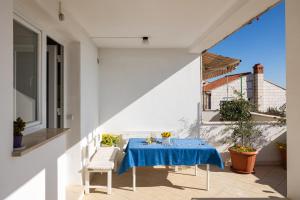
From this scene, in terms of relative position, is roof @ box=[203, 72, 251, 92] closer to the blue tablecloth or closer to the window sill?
the blue tablecloth

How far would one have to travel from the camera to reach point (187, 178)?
4492 mm

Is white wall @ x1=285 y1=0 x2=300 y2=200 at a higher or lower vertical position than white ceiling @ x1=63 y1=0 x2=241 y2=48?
lower

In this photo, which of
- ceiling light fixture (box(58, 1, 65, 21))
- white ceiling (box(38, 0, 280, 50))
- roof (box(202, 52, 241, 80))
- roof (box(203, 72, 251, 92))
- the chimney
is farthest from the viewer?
roof (box(203, 72, 251, 92))

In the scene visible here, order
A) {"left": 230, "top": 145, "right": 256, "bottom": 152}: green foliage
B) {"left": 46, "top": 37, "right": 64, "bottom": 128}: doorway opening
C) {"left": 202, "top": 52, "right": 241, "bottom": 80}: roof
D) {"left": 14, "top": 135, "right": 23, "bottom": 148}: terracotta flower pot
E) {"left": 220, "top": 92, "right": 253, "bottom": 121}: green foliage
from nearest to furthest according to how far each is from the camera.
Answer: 1. {"left": 14, "top": 135, "right": 23, "bottom": 148}: terracotta flower pot
2. {"left": 46, "top": 37, "right": 64, "bottom": 128}: doorway opening
3. {"left": 230, "top": 145, "right": 256, "bottom": 152}: green foliage
4. {"left": 220, "top": 92, "right": 253, "bottom": 121}: green foliage
5. {"left": 202, "top": 52, "right": 241, "bottom": 80}: roof

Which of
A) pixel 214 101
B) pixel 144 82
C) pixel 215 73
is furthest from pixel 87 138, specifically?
pixel 214 101

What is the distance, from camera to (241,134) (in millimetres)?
5059

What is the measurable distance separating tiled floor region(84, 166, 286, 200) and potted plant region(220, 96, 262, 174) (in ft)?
0.78

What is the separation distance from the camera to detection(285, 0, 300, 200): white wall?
5.41 ft

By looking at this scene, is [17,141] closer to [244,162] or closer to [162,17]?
[162,17]

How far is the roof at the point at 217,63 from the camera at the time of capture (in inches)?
230

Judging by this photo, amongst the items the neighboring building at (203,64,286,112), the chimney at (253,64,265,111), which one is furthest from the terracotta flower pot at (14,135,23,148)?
the chimney at (253,64,265,111)

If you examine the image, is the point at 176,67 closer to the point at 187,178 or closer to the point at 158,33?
the point at 158,33

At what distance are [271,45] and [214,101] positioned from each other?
3.83 m

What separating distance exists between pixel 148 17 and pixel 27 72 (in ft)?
6.24
